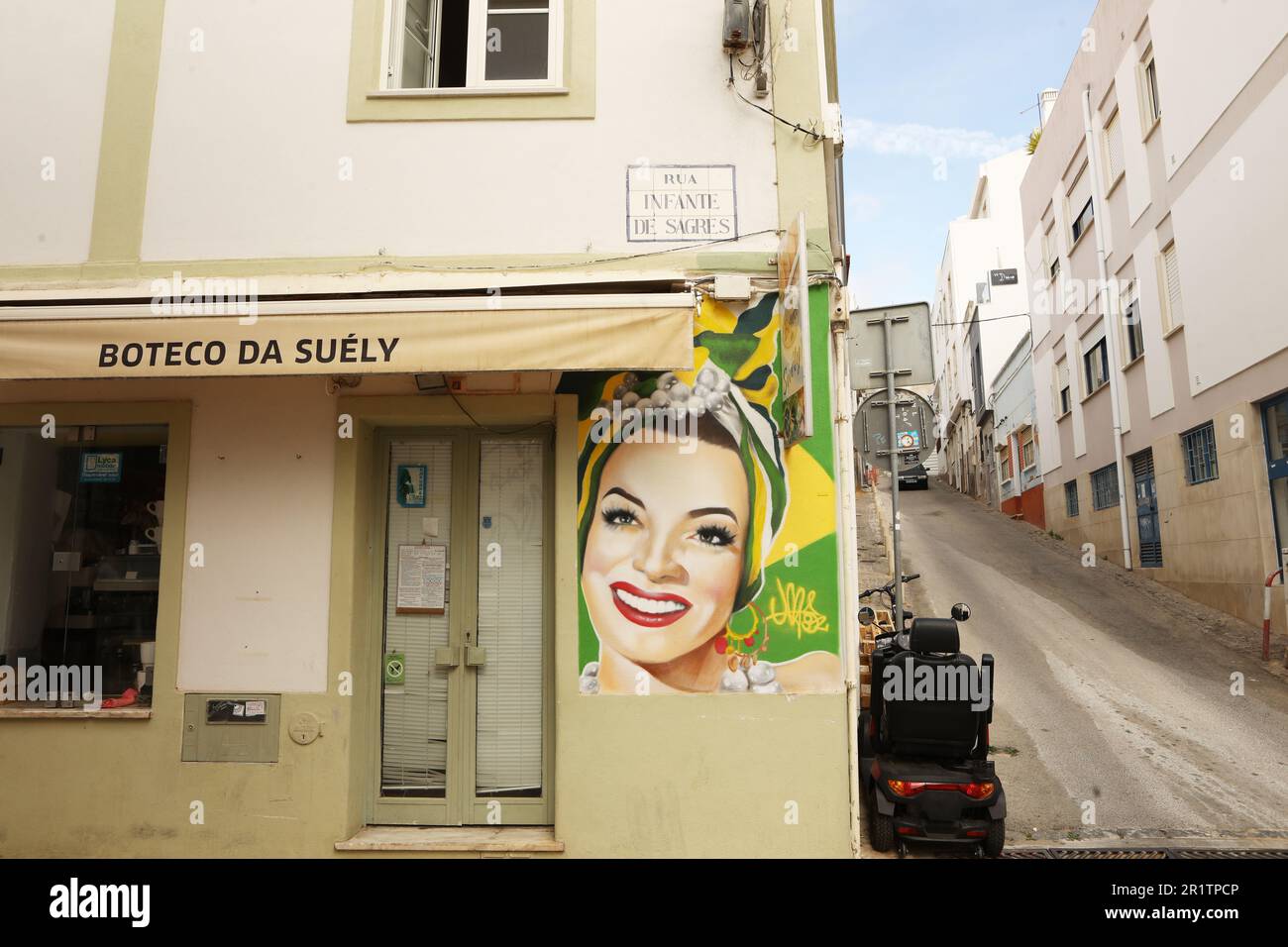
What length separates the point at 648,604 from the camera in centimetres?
506

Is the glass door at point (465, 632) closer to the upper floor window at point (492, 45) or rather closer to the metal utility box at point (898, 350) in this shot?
the upper floor window at point (492, 45)

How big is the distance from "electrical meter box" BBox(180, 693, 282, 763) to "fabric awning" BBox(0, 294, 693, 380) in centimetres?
200

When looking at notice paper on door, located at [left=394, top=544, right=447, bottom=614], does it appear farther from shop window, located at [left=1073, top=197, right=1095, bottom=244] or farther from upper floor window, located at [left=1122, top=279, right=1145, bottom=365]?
shop window, located at [left=1073, top=197, right=1095, bottom=244]

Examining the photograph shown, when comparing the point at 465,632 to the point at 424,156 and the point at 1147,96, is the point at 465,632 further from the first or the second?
the point at 1147,96

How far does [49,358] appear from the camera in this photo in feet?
15.8

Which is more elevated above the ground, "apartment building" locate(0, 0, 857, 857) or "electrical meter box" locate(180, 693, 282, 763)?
"apartment building" locate(0, 0, 857, 857)

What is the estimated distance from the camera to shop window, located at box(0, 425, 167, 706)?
5516 mm

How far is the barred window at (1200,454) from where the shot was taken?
40.1 feet

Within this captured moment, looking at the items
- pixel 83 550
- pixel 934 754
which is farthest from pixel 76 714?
pixel 934 754

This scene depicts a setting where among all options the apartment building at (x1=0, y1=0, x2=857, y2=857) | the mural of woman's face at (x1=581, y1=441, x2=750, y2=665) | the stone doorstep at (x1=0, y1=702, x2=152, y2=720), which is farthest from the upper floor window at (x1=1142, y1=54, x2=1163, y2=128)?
the stone doorstep at (x1=0, y1=702, x2=152, y2=720)

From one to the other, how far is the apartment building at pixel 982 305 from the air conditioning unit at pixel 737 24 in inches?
1024
